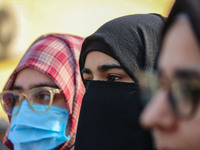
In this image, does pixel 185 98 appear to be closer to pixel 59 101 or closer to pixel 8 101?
pixel 59 101

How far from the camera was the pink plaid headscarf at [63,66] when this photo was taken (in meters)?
2.51

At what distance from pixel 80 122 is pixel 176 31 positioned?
3.08ft

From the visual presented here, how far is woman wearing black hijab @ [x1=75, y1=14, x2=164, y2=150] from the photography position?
65.5 inches

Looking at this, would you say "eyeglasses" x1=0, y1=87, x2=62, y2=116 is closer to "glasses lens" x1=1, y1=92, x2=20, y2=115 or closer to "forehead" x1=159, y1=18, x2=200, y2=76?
"glasses lens" x1=1, y1=92, x2=20, y2=115

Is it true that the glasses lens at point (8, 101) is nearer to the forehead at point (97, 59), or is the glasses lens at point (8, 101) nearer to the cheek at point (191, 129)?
the forehead at point (97, 59)

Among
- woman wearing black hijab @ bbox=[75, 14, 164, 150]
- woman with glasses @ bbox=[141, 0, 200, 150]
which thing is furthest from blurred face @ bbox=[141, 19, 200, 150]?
woman wearing black hijab @ bbox=[75, 14, 164, 150]

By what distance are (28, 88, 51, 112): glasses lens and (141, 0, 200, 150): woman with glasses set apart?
1.59 metres

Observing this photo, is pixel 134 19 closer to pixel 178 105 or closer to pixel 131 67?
pixel 131 67

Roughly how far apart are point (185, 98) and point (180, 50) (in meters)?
0.14

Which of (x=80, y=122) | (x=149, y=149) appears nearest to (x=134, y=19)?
(x=80, y=122)

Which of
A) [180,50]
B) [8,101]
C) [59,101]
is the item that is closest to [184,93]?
[180,50]

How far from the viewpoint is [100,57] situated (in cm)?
197

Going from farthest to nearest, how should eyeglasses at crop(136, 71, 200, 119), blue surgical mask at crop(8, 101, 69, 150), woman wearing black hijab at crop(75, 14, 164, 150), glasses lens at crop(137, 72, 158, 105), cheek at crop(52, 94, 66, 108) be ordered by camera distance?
cheek at crop(52, 94, 66, 108)
blue surgical mask at crop(8, 101, 69, 150)
woman wearing black hijab at crop(75, 14, 164, 150)
glasses lens at crop(137, 72, 158, 105)
eyeglasses at crop(136, 71, 200, 119)

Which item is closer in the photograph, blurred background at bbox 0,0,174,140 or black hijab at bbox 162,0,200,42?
black hijab at bbox 162,0,200,42
